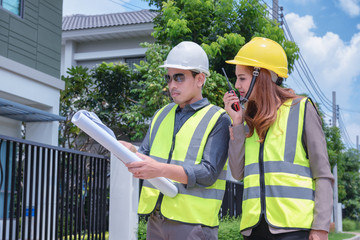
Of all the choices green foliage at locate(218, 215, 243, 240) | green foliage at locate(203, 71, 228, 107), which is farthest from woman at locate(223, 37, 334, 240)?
green foliage at locate(203, 71, 228, 107)

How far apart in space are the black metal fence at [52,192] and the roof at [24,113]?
2.29m

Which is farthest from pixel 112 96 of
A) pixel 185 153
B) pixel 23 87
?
pixel 185 153

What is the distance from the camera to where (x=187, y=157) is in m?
3.11

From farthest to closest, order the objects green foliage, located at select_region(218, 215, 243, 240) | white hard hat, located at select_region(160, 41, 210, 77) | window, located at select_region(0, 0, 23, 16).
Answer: window, located at select_region(0, 0, 23, 16) → green foliage, located at select_region(218, 215, 243, 240) → white hard hat, located at select_region(160, 41, 210, 77)

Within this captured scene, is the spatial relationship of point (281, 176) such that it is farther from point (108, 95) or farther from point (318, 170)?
point (108, 95)

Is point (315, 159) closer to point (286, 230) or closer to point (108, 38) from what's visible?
point (286, 230)

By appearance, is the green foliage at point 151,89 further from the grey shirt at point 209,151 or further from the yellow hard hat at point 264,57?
the yellow hard hat at point 264,57

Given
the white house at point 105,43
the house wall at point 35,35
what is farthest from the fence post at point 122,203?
the white house at point 105,43

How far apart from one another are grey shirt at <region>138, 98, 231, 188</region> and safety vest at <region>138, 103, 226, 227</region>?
0.03 meters

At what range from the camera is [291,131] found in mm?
2709

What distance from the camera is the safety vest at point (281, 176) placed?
8.43 feet

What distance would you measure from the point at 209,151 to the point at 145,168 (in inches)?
20.9

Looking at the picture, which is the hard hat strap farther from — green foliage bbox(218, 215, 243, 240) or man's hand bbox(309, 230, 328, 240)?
green foliage bbox(218, 215, 243, 240)

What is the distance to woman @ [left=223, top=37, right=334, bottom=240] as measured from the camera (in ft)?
8.39
